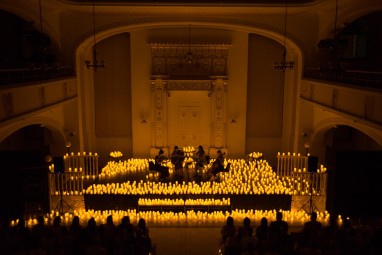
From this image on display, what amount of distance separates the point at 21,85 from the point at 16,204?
13.1 ft

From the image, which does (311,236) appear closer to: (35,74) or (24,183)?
(24,183)

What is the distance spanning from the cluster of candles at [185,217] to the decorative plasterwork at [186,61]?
822 cm

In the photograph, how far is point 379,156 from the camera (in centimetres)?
1312

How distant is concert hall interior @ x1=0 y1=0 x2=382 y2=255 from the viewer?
1309 centimetres

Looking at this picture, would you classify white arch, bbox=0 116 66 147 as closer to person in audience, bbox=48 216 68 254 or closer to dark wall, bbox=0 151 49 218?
dark wall, bbox=0 151 49 218

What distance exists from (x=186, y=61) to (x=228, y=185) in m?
7.07

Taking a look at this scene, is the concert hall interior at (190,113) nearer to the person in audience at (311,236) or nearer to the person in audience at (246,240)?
the person in audience at (311,236)

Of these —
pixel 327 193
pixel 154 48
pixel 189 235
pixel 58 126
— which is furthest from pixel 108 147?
pixel 327 193

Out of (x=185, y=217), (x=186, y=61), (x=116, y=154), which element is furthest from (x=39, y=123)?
(x=186, y=61)

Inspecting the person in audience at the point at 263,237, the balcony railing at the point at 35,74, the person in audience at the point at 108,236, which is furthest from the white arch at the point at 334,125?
the balcony railing at the point at 35,74

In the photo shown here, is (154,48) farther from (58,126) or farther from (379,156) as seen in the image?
(379,156)

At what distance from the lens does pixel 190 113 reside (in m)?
20.5

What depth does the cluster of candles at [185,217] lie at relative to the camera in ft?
43.3

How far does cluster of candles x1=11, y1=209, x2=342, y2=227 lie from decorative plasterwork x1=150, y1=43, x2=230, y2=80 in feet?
27.0
